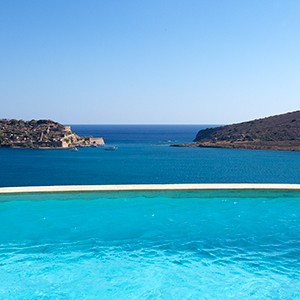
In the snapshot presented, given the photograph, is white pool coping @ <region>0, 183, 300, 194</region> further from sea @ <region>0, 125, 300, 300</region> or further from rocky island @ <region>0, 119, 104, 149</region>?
rocky island @ <region>0, 119, 104, 149</region>

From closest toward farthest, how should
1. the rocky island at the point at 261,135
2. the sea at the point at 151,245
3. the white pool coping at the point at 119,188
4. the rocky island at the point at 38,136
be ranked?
1. the sea at the point at 151,245
2. the white pool coping at the point at 119,188
3. the rocky island at the point at 261,135
4. the rocky island at the point at 38,136

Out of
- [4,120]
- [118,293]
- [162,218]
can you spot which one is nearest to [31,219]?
[162,218]

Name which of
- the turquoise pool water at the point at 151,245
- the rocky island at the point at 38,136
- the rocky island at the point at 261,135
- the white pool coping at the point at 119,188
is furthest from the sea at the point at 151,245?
the rocky island at the point at 38,136

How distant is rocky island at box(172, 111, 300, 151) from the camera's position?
6594cm

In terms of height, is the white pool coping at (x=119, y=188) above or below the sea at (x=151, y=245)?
above

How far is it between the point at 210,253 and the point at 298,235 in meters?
2.78

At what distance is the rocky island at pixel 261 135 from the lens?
65.9 meters

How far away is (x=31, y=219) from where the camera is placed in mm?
11992

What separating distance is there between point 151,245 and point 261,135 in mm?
66491

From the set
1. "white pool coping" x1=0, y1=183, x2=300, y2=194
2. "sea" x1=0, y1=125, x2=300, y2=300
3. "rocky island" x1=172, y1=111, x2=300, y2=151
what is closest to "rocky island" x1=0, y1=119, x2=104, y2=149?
"rocky island" x1=172, y1=111, x2=300, y2=151

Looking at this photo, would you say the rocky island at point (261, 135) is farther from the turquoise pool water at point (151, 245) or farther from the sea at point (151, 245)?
the turquoise pool water at point (151, 245)

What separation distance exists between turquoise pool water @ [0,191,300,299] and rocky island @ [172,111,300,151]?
5130 centimetres

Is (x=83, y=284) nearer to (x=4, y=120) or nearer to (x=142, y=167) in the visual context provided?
(x=142, y=167)

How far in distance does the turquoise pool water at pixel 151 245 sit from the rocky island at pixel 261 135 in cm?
5130
